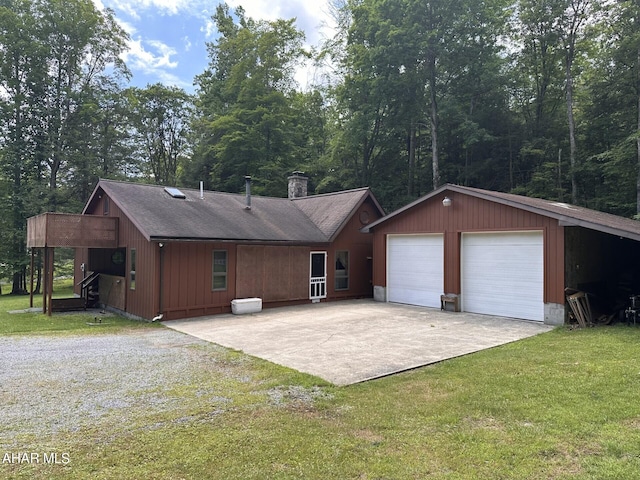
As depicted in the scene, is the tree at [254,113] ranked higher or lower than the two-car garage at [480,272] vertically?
higher

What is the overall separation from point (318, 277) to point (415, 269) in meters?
3.31

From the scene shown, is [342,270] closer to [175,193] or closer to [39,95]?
[175,193]

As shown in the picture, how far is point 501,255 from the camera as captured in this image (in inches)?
420

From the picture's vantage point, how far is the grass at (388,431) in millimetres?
2982

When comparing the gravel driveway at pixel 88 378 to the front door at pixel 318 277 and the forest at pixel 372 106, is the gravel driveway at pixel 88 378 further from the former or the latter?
the forest at pixel 372 106

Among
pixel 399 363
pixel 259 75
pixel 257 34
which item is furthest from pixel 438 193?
pixel 257 34

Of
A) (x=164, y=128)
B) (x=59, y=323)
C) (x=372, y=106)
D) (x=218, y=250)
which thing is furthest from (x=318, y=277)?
(x=164, y=128)

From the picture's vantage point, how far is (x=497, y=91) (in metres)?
21.6

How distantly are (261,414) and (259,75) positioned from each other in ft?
86.1

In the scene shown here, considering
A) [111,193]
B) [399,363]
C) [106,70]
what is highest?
[106,70]

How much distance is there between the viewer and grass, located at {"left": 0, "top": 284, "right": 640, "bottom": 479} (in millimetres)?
2982

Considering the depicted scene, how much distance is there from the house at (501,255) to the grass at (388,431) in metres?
4.47

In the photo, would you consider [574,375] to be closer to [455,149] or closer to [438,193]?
[438,193]

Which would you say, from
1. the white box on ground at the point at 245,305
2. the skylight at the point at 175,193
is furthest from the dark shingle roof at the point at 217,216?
the white box on ground at the point at 245,305
